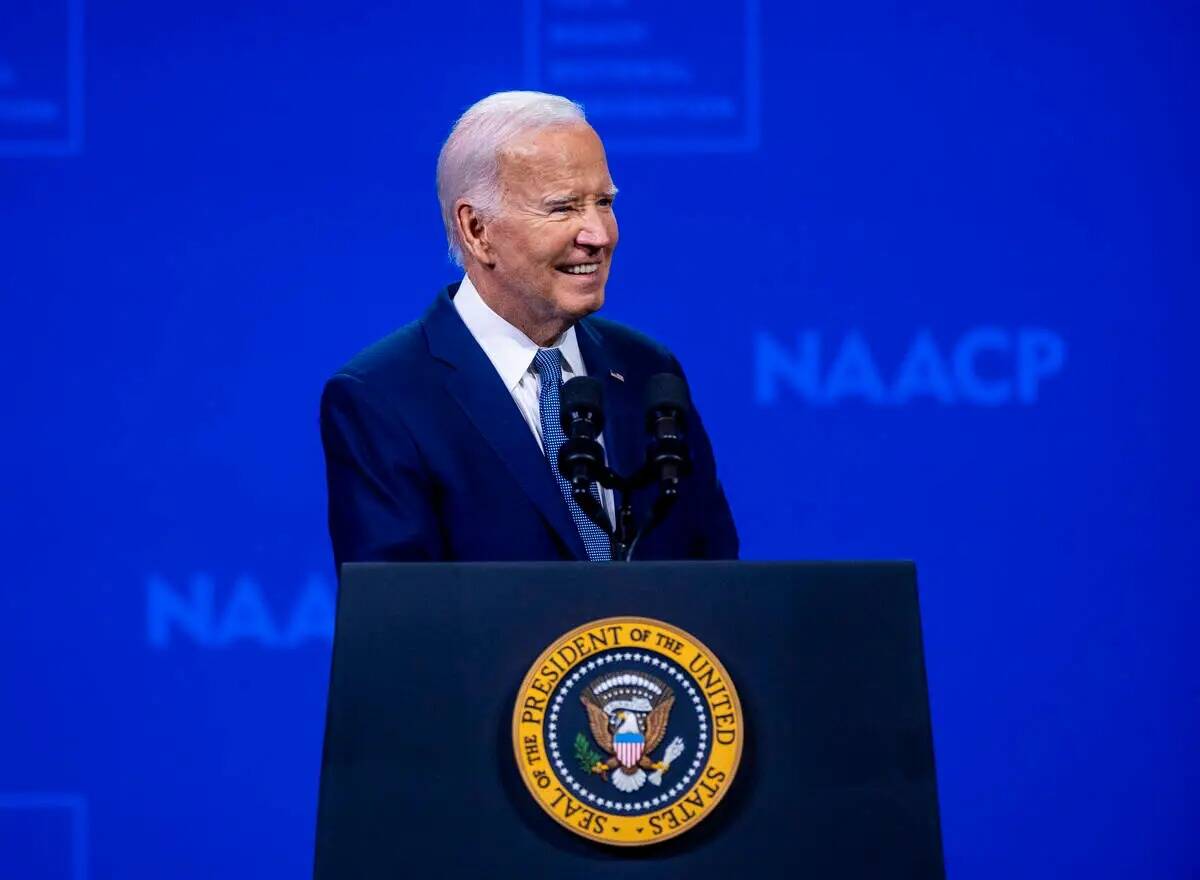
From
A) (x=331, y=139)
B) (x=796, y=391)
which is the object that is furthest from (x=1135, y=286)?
(x=331, y=139)

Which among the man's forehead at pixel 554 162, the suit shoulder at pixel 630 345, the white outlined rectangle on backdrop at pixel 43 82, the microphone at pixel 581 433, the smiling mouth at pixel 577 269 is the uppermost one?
the white outlined rectangle on backdrop at pixel 43 82

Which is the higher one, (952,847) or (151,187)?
(151,187)

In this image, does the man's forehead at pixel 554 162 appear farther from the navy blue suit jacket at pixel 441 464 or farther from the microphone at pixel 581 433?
the microphone at pixel 581 433

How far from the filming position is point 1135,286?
11.4ft

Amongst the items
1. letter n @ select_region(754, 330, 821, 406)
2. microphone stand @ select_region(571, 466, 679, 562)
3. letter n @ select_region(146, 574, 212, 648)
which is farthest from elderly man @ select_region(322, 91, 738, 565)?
letter n @ select_region(146, 574, 212, 648)

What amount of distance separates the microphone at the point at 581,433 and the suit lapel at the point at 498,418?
1.04 ft

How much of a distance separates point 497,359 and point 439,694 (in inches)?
29.9

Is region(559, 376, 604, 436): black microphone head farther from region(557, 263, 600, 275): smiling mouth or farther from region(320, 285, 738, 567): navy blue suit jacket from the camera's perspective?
region(557, 263, 600, 275): smiling mouth

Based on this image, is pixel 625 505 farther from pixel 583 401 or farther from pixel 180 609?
pixel 180 609

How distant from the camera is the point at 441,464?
208 centimetres

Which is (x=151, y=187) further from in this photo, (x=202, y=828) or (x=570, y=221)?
(x=570, y=221)

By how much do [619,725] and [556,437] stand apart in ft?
2.26

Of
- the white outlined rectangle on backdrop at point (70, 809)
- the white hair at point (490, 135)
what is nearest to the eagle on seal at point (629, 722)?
the white hair at point (490, 135)

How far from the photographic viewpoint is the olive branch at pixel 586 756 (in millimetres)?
1517
